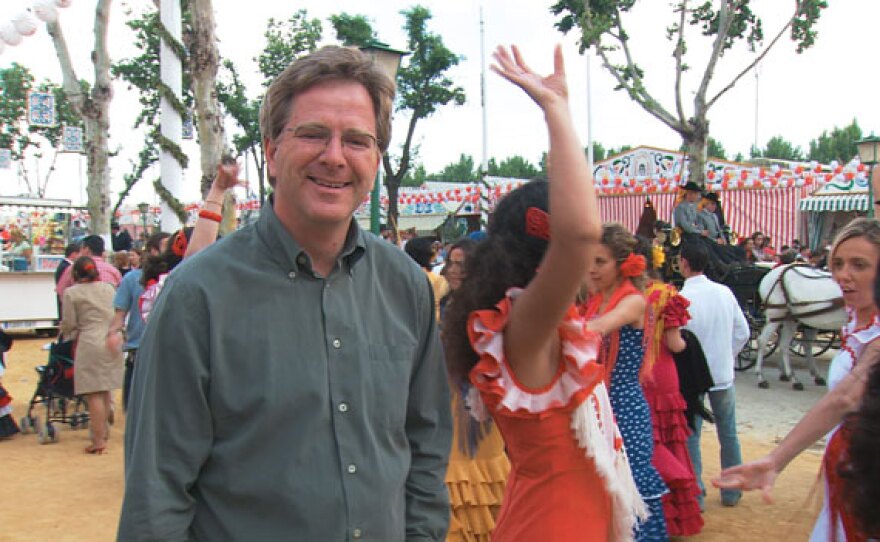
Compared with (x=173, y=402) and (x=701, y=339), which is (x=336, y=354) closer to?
(x=173, y=402)

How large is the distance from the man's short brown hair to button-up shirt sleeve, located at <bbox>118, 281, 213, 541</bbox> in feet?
1.62

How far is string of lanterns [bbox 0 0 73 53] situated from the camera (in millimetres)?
12258

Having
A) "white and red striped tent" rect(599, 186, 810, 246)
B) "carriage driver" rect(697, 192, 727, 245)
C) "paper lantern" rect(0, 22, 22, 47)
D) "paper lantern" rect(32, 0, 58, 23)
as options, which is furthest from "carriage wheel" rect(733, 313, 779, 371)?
"paper lantern" rect(0, 22, 22, 47)

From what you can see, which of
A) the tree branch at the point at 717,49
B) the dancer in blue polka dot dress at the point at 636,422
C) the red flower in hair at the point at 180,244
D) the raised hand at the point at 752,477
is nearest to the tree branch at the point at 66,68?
the red flower in hair at the point at 180,244

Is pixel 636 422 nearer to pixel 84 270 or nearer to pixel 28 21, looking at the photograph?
pixel 84 270

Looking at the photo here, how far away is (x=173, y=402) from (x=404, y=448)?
1.93ft

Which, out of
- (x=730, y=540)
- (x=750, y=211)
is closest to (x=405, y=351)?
(x=730, y=540)

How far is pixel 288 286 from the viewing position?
174 centimetres

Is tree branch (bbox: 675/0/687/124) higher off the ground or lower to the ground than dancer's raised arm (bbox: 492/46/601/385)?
higher

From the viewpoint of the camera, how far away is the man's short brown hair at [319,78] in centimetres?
179

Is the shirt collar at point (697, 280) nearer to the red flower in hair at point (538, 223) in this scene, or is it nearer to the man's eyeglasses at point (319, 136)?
the red flower in hair at point (538, 223)

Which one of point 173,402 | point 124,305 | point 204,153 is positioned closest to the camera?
point 173,402

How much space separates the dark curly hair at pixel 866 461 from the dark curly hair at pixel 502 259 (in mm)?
1087

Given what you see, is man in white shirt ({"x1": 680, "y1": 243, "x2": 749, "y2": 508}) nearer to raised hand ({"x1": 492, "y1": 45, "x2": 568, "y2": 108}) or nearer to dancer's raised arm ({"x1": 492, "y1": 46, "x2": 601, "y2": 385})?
dancer's raised arm ({"x1": 492, "y1": 46, "x2": 601, "y2": 385})
